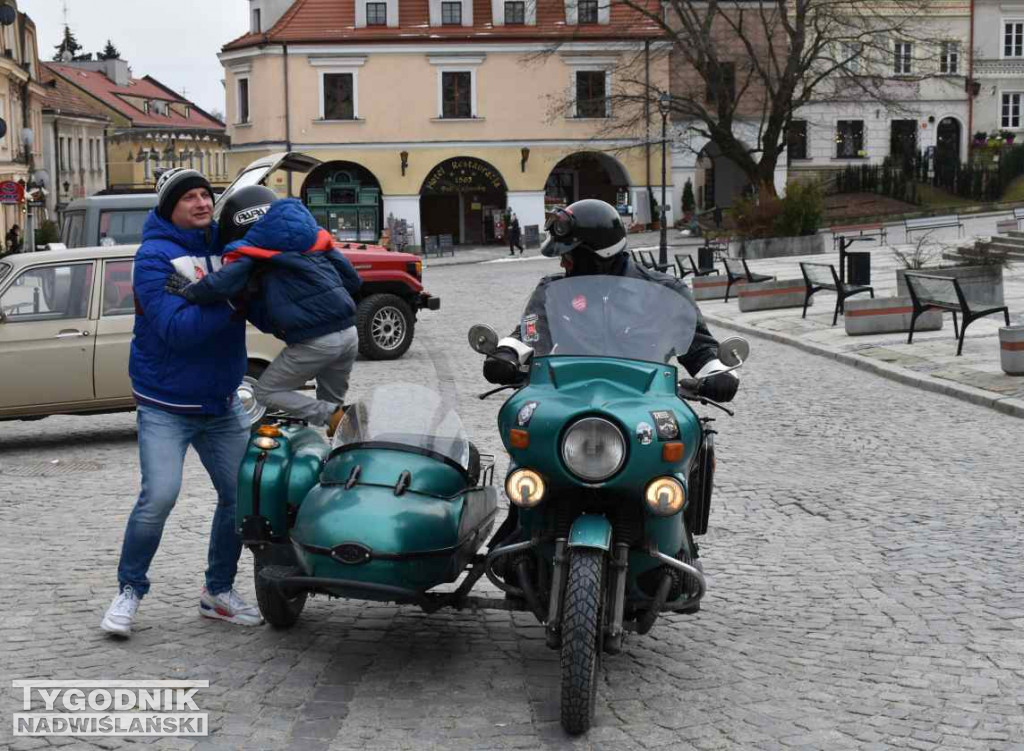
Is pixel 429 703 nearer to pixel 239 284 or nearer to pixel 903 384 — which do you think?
pixel 239 284

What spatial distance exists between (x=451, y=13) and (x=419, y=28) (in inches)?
73.2

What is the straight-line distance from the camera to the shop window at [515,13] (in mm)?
61375

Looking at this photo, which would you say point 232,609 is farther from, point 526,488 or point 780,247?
point 780,247

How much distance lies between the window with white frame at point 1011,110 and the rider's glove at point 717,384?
70697mm

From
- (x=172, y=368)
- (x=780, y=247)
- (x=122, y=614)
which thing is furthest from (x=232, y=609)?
(x=780, y=247)

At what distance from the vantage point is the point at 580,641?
15.9 ft

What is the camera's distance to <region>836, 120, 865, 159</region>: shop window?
6962 centimetres

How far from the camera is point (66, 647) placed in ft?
19.8

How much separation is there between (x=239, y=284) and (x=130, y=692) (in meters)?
1.68

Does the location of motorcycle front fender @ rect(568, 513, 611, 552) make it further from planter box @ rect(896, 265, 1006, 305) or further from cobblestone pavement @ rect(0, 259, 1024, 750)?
planter box @ rect(896, 265, 1006, 305)

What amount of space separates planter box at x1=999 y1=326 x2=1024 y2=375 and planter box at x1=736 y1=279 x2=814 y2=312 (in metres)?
9.52

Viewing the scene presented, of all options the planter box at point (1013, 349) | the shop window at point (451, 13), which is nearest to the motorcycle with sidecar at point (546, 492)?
the planter box at point (1013, 349)

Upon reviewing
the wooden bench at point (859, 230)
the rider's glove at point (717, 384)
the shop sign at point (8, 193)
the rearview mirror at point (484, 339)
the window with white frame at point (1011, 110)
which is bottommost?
the wooden bench at point (859, 230)

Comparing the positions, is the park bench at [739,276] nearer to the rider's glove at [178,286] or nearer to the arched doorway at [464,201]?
the rider's glove at [178,286]
